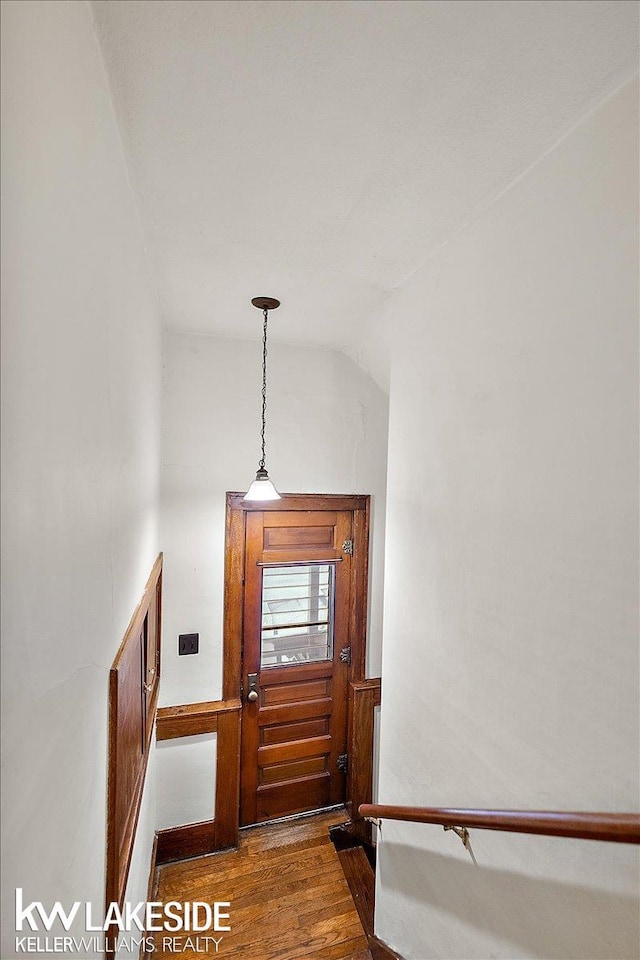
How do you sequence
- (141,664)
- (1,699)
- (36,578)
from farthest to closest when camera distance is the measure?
(141,664) → (36,578) → (1,699)

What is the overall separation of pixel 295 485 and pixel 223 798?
1858 millimetres

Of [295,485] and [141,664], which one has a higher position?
[295,485]

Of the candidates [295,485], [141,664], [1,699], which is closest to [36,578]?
[1,699]

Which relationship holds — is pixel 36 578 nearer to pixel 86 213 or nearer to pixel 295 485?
pixel 86 213

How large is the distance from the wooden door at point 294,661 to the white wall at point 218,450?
209mm

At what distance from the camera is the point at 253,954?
6.70ft

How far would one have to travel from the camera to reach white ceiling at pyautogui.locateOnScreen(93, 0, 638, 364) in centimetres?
83

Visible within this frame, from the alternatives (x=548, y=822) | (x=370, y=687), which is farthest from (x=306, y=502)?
(x=548, y=822)

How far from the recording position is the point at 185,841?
260 cm

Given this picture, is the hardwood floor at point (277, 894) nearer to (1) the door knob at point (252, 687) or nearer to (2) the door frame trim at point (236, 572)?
(2) the door frame trim at point (236, 572)

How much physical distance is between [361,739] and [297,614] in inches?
36.4

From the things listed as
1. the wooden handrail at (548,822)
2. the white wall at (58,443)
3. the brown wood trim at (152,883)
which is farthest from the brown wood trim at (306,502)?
the brown wood trim at (152,883)

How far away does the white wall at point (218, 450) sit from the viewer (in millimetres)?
2662

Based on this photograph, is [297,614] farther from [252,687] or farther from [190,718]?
[190,718]
